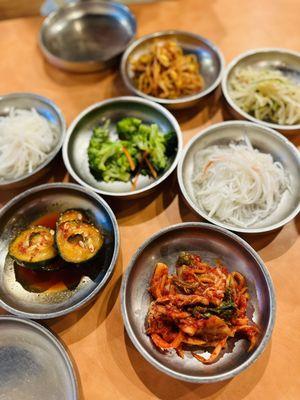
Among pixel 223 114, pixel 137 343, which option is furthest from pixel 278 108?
pixel 137 343

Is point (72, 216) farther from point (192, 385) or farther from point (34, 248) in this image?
point (192, 385)

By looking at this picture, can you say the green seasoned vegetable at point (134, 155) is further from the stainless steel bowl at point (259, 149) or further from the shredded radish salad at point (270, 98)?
the shredded radish salad at point (270, 98)

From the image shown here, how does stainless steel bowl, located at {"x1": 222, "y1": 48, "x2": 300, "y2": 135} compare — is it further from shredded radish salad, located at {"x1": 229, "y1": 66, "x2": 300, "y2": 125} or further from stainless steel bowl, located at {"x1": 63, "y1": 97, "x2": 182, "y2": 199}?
stainless steel bowl, located at {"x1": 63, "y1": 97, "x2": 182, "y2": 199}

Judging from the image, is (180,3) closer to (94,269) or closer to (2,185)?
(2,185)

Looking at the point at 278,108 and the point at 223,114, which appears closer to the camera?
the point at 278,108

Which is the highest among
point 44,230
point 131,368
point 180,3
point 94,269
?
point 180,3

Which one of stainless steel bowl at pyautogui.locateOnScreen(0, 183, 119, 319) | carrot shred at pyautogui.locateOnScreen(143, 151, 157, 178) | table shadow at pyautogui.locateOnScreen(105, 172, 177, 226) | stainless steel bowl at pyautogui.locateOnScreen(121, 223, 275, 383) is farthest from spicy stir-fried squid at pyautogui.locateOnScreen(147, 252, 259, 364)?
carrot shred at pyautogui.locateOnScreen(143, 151, 157, 178)

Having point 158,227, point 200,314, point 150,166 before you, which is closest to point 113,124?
point 150,166
